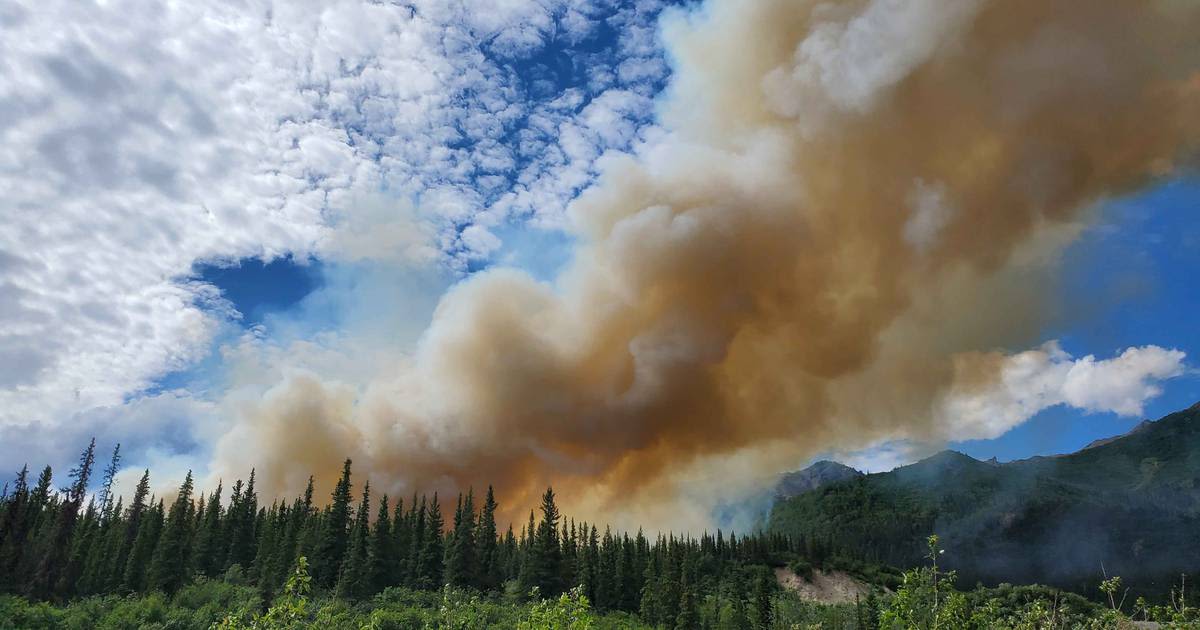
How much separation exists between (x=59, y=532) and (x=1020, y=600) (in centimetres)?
17276

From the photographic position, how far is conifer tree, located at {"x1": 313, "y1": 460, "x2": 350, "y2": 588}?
101000 millimetres

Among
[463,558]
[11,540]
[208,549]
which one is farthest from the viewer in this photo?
[208,549]

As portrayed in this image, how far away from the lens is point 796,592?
7608 inches

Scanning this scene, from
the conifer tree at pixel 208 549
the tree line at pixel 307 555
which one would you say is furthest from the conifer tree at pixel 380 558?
the conifer tree at pixel 208 549

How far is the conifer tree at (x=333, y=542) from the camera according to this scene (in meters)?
101

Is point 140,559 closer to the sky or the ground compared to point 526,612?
closer to the sky

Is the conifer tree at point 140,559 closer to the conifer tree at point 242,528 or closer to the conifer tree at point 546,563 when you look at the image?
the conifer tree at point 242,528

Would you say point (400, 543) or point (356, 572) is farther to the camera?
point (400, 543)

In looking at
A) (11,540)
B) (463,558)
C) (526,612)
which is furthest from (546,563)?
(11,540)

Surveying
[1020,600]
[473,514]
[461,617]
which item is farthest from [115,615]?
[1020,600]

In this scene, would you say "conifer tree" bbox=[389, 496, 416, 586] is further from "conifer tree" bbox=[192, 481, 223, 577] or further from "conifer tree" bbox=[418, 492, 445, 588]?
"conifer tree" bbox=[192, 481, 223, 577]

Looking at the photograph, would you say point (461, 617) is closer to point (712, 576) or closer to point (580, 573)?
point (580, 573)

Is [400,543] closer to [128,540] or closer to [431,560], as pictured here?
[431,560]

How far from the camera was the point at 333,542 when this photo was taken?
10494 cm
